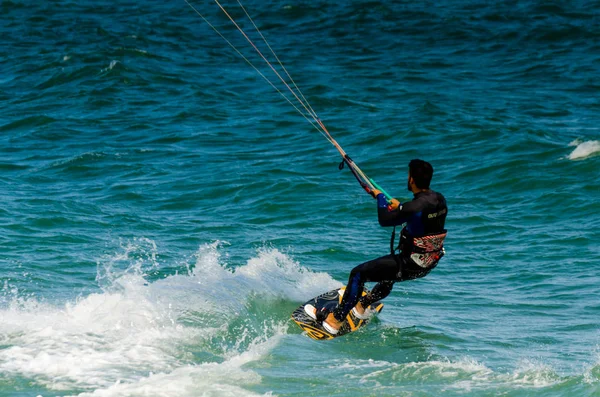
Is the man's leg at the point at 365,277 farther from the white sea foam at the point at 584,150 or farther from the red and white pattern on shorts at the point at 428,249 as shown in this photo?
the white sea foam at the point at 584,150

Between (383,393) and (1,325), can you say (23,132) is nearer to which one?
(1,325)

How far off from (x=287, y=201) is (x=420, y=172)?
6.53 metres

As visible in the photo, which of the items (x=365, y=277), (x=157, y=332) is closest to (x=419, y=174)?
(x=365, y=277)

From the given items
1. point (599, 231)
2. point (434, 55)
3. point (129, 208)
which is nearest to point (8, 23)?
point (434, 55)

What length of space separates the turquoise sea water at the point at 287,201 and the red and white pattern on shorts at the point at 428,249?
888 mm

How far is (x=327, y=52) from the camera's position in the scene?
81.5 feet

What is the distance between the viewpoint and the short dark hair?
7930 mm

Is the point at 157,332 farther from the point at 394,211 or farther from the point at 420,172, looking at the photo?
the point at 420,172

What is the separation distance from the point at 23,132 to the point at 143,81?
4546 mm

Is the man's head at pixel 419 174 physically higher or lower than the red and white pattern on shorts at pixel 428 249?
higher

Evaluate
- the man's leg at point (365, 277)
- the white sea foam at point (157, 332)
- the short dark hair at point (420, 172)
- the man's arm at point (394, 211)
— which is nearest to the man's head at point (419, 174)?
the short dark hair at point (420, 172)

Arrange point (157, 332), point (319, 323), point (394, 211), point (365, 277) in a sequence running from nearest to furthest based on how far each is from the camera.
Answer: point (394, 211) → point (157, 332) → point (365, 277) → point (319, 323)

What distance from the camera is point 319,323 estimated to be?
9023 millimetres

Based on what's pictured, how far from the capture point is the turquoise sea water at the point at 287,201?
7.59 metres
